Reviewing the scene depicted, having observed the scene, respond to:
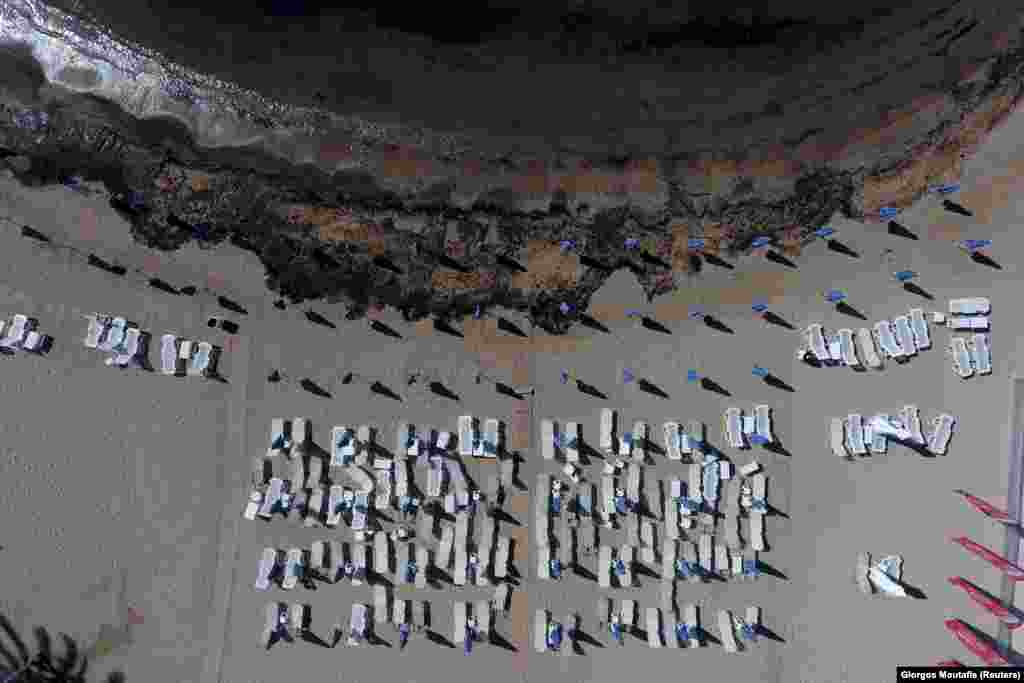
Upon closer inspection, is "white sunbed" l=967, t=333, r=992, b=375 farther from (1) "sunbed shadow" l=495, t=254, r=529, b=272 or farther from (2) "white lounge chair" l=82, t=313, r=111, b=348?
(2) "white lounge chair" l=82, t=313, r=111, b=348

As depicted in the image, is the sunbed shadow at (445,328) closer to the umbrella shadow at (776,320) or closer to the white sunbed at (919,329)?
the umbrella shadow at (776,320)

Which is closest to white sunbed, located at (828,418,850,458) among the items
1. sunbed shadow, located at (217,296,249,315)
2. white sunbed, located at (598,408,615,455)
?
white sunbed, located at (598,408,615,455)

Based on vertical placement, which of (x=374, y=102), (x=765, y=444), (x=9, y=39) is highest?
(x=9, y=39)

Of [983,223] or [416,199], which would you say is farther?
[416,199]

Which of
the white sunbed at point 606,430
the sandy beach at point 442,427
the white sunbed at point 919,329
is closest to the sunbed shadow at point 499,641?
the sandy beach at point 442,427

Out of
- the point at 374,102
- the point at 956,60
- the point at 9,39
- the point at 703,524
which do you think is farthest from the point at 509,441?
the point at 9,39

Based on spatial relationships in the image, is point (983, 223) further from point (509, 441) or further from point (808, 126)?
point (509, 441)
